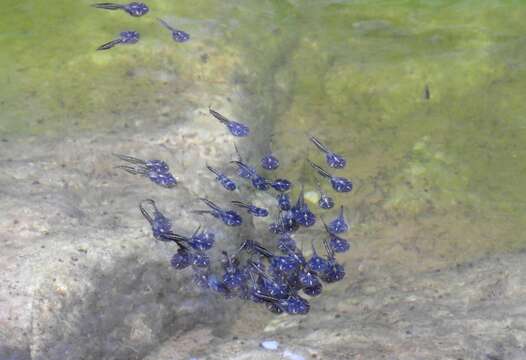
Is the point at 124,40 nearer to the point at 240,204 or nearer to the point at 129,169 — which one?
the point at 129,169

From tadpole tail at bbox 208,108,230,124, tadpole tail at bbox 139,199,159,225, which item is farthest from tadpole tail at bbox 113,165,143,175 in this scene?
tadpole tail at bbox 208,108,230,124

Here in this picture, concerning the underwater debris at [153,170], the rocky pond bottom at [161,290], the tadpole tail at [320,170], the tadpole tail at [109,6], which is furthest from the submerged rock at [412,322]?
the tadpole tail at [109,6]

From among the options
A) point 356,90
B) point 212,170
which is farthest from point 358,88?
point 212,170

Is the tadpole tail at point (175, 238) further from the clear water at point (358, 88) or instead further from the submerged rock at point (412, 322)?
the clear water at point (358, 88)

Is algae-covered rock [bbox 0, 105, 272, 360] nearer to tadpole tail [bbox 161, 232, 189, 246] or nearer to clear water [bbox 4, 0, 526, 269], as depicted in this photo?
tadpole tail [bbox 161, 232, 189, 246]

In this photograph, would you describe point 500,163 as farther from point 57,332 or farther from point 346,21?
point 57,332
